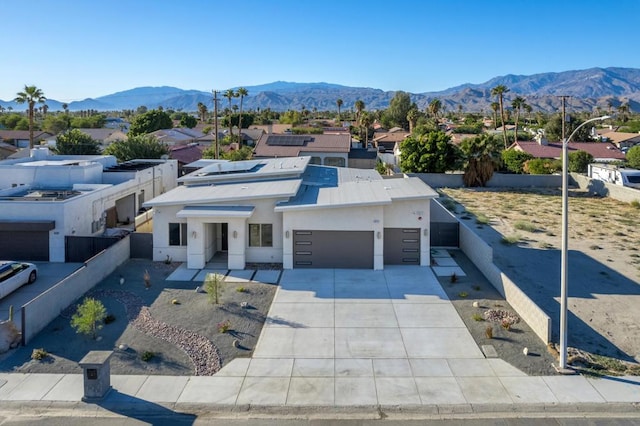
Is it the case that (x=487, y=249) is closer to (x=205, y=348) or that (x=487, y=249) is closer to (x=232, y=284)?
(x=232, y=284)

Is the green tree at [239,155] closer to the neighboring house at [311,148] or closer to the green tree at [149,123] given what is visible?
the neighboring house at [311,148]

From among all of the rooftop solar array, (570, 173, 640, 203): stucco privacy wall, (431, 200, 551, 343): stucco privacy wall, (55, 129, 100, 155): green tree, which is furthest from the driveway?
(570, 173, 640, 203): stucco privacy wall

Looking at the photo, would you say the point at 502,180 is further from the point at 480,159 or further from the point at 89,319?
the point at 89,319

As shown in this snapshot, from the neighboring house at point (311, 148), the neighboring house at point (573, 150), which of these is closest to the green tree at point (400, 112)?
the neighboring house at point (573, 150)

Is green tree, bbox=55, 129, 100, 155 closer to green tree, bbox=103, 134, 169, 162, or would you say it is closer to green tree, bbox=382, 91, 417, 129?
green tree, bbox=103, 134, 169, 162

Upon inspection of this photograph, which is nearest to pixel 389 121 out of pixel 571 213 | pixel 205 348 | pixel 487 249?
pixel 571 213

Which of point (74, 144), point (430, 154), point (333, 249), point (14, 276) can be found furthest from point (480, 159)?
point (14, 276)
